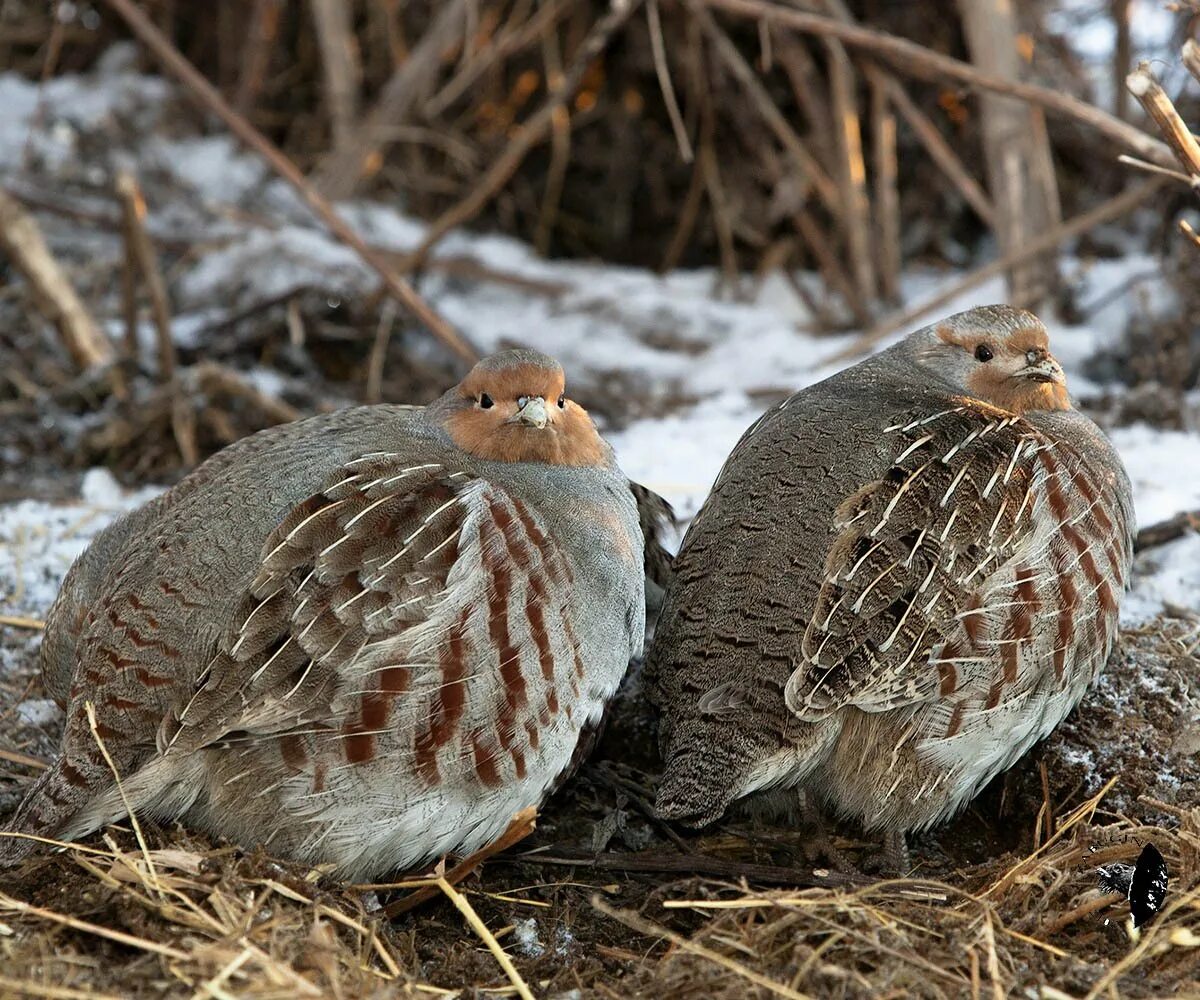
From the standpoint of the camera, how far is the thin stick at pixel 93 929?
2529 millimetres

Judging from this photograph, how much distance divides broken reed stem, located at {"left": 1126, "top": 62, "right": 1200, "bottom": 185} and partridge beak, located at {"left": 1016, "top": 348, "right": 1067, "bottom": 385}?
0.62 meters

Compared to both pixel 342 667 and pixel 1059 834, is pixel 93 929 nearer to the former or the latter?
pixel 342 667

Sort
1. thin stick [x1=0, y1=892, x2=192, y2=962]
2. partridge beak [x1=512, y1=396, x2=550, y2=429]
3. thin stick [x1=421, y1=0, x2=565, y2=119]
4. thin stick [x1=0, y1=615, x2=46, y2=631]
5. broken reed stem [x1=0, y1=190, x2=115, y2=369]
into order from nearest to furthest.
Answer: thin stick [x1=0, y1=892, x2=192, y2=962] → partridge beak [x1=512, y1=396, x2=550, y2=429] → thin stick [x1=0, y1=615, x2=46, y2=631] → broken reed stem [x1=0, y1=190, x2=115, y2=369] → thin stick [x1=421, y1=0, x2=565, y2=119]

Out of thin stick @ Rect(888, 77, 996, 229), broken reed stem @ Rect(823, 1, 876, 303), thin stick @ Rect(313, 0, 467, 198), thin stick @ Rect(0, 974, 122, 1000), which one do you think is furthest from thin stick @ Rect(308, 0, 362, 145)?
thin stick @ Rect(0, 974, 122, 1000)

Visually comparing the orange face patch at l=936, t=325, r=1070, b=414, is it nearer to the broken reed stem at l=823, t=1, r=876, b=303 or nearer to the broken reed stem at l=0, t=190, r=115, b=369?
the broken reed stem at l=823, t=1, r=876, b=303

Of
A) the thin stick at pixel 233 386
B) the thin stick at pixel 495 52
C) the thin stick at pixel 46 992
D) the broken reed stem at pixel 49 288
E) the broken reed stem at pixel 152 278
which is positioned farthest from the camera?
the thin stick at pixel 495 52

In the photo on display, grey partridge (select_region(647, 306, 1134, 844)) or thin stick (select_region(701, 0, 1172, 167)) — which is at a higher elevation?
thin stick (select_region(701, 0, 1172, 167))

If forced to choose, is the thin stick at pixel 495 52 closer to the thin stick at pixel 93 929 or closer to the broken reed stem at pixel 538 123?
the broken reed stem at pixel 538 123

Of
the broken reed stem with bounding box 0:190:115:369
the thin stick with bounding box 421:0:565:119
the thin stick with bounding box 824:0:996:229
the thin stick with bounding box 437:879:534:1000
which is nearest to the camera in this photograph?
the thin stick with bounding box 437:879:534:1000

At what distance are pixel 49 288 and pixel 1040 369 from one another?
12.9ft

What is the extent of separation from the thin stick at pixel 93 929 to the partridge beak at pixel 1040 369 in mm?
2597

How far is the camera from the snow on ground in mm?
5590

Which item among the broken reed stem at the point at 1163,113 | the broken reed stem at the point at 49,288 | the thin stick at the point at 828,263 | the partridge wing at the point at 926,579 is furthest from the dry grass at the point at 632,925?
the thin stick at the point at 828,263

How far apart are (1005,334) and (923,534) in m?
0.90
